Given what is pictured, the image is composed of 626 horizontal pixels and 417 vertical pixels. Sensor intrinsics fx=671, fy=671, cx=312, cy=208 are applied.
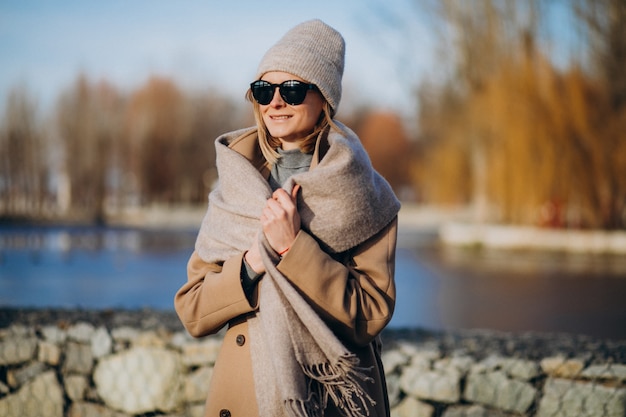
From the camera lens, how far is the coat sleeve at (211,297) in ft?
6.30

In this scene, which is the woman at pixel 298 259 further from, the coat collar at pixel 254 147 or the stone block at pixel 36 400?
the stone block at pixel 36 400

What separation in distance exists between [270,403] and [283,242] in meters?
0.44

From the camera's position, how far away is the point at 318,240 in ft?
6.39

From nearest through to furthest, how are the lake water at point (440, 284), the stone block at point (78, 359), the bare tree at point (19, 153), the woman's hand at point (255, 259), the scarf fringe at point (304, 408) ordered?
the scarf fringe at point (304, 408) < the woman's hand at point (255, 259) < the stone block at point (78, 359) < the lake water at point (440, 284) < the bare tree at point (19, 153)

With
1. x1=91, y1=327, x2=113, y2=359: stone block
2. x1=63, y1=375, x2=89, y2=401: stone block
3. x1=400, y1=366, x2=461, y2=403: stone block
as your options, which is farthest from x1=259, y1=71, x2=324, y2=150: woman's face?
x1=63, y1=375, x2=89, y2=401: stone block

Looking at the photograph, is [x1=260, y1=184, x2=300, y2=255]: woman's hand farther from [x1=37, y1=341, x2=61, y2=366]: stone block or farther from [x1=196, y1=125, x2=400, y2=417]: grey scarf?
[x1=37, y1=341, x2=61, y2=366]: stone block

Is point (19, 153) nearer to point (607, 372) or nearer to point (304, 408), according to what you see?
point (607, 372)

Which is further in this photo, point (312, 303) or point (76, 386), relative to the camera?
point (76, 386)

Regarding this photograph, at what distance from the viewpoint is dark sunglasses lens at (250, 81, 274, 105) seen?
202cm

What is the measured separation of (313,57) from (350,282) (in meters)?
0.66

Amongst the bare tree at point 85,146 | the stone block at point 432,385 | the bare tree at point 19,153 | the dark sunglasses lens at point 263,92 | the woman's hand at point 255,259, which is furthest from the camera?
the bare tree at point 85,146

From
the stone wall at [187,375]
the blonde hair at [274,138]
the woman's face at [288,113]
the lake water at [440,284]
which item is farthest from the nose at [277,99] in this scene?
the lake water at [440,284]

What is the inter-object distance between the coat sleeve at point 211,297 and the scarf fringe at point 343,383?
27 cm

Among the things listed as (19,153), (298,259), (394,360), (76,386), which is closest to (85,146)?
(19,153)
